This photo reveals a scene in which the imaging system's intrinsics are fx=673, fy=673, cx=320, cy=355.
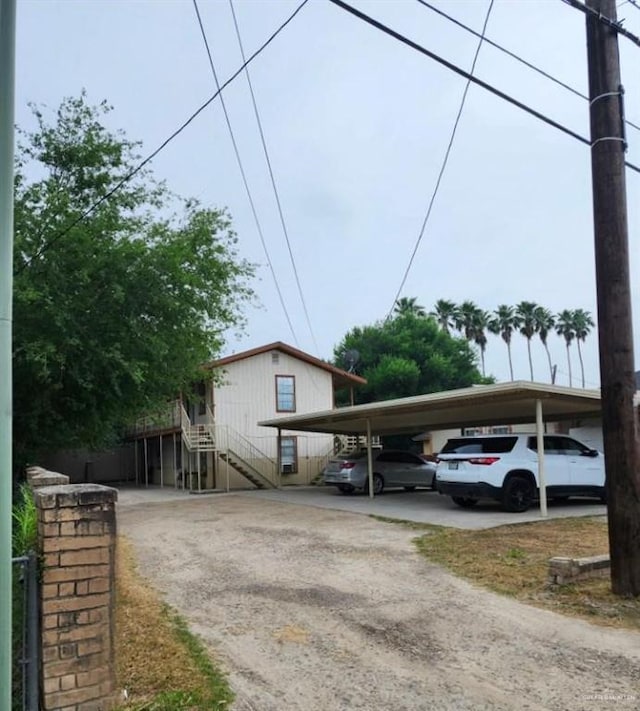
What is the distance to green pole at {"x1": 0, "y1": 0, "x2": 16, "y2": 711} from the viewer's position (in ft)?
9.95

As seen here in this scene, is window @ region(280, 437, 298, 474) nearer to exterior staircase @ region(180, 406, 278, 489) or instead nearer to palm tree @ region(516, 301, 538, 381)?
exterior staircase @ region(180, 406, 278, 489)

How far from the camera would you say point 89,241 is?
13.6 m

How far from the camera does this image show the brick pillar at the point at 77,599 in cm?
376

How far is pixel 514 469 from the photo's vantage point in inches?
563

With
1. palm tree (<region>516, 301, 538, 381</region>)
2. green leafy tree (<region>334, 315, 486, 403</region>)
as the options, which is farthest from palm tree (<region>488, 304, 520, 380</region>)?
green leafy tree (<region>334, 315, 486, 403</region>)

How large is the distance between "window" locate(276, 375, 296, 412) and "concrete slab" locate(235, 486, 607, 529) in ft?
29.1

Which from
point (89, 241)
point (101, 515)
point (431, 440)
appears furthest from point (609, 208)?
point (431, 440)

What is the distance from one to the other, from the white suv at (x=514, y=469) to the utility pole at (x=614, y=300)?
290 inches

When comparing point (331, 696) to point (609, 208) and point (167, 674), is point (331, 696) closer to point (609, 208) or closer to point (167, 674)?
point (167, 674)

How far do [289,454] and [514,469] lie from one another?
16045 millimetres

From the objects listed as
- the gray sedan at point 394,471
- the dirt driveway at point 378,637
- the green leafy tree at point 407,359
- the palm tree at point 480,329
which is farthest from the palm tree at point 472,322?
the dirt driveway at point 378,637

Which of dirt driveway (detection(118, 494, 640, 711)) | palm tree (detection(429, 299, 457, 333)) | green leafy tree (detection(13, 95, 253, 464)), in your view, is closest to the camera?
dirt driveway (detection(118, 494, 640, 711))

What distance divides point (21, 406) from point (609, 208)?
39.9 feet

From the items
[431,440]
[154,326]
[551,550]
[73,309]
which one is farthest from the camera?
[431,440]
